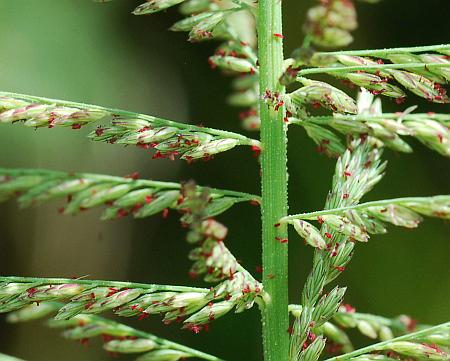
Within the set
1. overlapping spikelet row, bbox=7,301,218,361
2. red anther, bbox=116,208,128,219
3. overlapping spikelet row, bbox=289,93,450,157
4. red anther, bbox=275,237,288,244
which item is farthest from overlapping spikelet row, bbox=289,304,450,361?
red anther, bbox=116,208,128,219

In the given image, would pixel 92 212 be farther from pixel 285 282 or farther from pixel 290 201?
pixel 285 282

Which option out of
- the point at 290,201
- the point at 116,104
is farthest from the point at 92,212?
the point at 290,201

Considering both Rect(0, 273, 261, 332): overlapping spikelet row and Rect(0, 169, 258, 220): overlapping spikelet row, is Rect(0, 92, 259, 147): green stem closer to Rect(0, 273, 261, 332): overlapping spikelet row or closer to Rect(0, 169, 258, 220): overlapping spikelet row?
Rect(0, 169, 258, 220): overlapping spikelet row

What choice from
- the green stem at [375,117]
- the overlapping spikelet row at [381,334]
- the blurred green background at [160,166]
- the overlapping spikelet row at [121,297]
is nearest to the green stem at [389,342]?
the overlapping spikelet row at [381,334]

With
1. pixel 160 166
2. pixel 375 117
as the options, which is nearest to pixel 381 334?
pixel 375 117

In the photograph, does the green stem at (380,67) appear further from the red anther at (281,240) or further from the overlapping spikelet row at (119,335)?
the overlapping spikelet row at (119,335)

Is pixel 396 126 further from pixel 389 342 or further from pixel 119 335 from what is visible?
pixel 119 335
